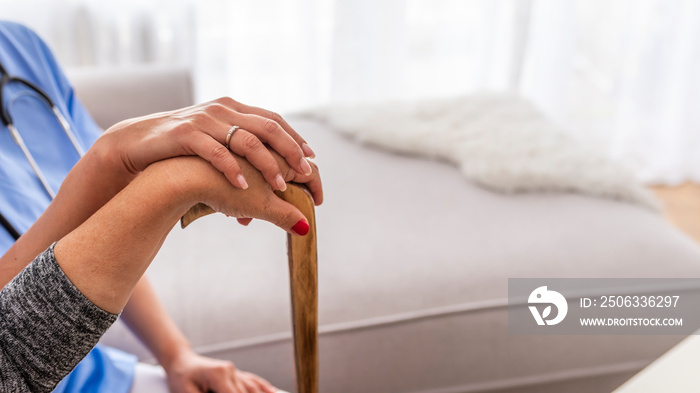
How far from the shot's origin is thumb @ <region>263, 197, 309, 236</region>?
0.63 meters

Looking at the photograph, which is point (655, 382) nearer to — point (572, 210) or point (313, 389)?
point (313, 389)

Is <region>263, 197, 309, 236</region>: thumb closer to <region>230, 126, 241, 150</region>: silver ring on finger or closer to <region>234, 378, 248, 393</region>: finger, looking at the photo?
<region>230, 126, 241, 150</region>: silver ring on finger

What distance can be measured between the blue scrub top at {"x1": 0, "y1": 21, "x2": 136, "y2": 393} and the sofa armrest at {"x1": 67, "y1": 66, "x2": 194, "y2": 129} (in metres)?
0.58

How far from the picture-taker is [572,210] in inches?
50.3

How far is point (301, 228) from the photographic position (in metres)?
0.64

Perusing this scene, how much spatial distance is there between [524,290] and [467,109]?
784mm

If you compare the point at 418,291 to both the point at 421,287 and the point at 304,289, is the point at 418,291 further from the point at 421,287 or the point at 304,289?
the point at 304,289

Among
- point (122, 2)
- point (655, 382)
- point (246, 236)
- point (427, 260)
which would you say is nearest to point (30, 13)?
point (122, 2)

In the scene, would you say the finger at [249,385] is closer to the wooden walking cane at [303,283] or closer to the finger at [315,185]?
the wooden walking cane at [303,283]

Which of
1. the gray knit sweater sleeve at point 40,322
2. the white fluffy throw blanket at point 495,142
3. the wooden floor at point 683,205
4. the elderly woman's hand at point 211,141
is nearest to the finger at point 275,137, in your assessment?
the elderly woman's hand at point 211,141

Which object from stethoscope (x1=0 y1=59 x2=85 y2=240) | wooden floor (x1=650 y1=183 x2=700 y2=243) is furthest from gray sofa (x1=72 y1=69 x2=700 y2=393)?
wooden floor (x1=650 y1=183 x2=700 y2=243)

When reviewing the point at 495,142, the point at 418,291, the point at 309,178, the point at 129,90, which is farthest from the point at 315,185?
the point at 129,90

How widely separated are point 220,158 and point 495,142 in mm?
1058

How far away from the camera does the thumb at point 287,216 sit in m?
0.63
